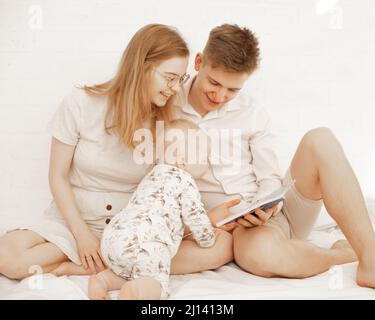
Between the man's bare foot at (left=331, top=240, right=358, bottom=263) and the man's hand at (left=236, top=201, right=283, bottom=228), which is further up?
the man's hand at (left=236, top=201, right=283, bottom=228)

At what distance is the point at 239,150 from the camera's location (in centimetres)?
162

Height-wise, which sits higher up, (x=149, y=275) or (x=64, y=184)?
(x=64, y=184)

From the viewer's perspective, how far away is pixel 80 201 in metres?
1.53

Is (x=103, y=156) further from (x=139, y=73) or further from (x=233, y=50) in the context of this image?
(x=233, y=50)

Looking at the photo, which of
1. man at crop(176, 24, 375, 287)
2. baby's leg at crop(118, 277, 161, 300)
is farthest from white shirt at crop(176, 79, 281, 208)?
baby's leg at crop(118, 277, 161, 300)

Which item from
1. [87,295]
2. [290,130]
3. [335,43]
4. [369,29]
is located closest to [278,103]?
[290,130]

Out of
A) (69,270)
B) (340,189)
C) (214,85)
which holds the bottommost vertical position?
(69,270)

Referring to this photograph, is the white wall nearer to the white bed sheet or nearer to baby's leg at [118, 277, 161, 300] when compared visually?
the white bed sheet

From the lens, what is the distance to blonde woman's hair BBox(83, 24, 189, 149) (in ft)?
4.71

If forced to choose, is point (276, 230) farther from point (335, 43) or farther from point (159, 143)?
point (335, 43)

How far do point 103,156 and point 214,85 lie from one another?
0.40 m

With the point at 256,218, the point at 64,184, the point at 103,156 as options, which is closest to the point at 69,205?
the point at 64,184
